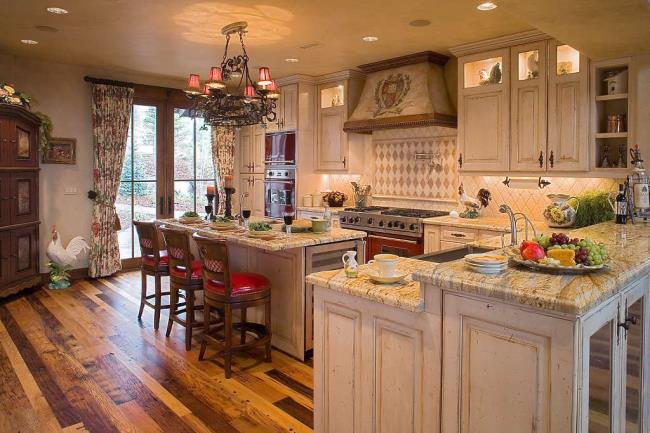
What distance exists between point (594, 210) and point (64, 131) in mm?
6239

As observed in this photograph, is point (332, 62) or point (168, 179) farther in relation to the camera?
point (168, 179)

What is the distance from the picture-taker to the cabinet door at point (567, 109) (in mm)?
4461

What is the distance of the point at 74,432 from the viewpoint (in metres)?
2.87

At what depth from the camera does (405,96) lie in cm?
575

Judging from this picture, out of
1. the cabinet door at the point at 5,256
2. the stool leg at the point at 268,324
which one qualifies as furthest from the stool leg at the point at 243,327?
the cabinet door at the point at 5,256

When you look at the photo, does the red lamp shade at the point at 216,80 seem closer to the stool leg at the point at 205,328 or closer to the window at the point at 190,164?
the stool leg at the point at 205,328

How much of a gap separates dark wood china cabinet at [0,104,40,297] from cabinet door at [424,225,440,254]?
4560 millimetres

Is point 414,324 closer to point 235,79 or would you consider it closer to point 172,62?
point 172,62

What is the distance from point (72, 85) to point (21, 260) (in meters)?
2.38

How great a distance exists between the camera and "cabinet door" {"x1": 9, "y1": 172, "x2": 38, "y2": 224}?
18.6 feet

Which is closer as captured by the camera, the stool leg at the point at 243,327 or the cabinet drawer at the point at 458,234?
the stool leg at the point at 243,327

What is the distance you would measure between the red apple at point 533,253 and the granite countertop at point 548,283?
58mm

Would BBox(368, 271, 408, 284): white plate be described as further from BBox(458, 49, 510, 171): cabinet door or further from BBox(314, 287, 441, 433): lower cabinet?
BBox(458, 49, 510, 171): cabinet door

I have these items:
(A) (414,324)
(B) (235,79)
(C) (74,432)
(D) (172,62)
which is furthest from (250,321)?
(B) (235,79)
